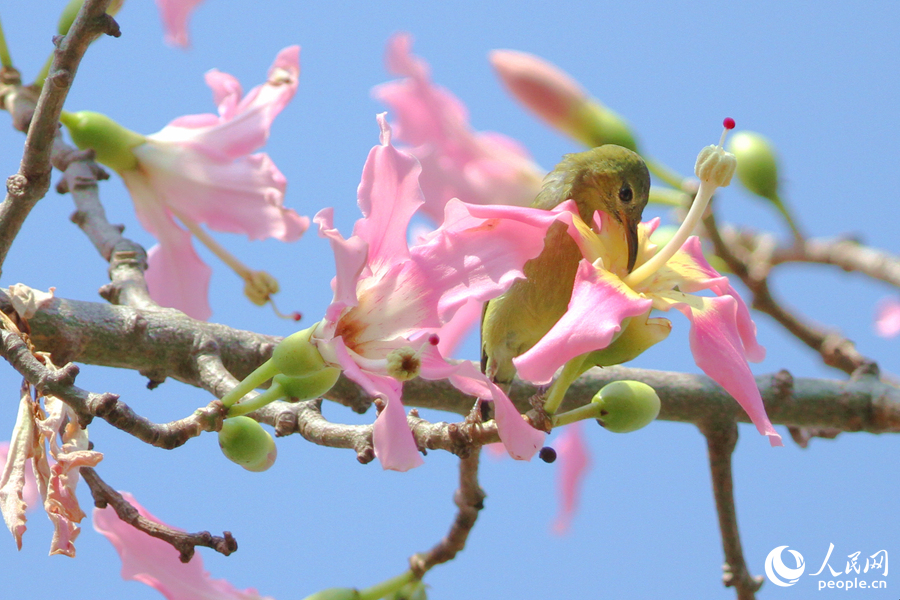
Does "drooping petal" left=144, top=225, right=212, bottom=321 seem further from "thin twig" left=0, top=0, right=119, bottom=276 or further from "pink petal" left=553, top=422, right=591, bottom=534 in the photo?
"pink petal" left=553, top=422, right=591, bottom=534

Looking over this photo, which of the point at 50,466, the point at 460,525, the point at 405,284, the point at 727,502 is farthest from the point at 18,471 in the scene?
the point at 727,502

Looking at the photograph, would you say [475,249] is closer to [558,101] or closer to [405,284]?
[405,284]

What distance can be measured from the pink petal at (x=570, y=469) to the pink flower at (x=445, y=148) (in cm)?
59

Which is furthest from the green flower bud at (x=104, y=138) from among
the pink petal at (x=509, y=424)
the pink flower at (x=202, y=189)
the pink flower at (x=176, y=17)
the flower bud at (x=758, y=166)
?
the flower bud at (x=758, y=166)

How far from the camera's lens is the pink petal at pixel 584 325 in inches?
31.5

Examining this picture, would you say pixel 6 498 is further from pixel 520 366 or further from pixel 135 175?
pixel 135 175

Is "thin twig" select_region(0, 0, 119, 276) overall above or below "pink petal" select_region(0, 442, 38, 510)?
above

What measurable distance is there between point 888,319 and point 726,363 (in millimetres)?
1816

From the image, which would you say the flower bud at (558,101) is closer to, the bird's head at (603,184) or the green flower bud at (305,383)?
the bird's head at (603,184)

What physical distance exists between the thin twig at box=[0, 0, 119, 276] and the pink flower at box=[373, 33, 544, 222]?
97 cm

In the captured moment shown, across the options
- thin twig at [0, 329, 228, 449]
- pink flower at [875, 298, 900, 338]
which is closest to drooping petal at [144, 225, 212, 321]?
thin twig at [0, 329, 228, 449]

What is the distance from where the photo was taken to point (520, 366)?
80 centimetres

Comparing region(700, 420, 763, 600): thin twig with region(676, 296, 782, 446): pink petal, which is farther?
region(700, 420, 763, 600): thin twig

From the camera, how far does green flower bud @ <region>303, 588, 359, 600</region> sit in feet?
4.31
